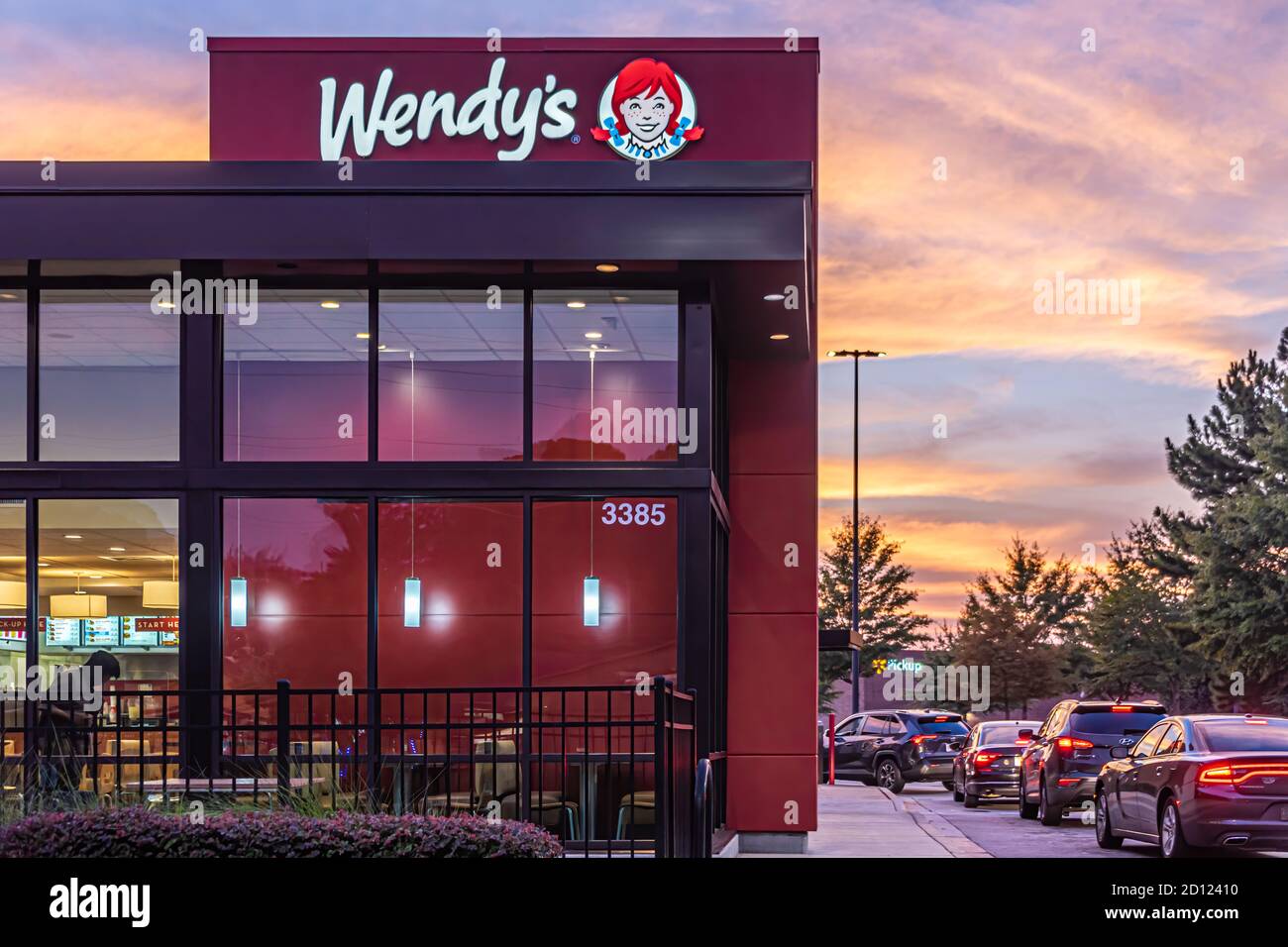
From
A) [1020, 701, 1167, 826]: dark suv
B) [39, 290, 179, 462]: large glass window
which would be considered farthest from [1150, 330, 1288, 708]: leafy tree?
[39, 290, 179, 462]: large glass window

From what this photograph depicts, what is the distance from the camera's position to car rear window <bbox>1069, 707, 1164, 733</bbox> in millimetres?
23703

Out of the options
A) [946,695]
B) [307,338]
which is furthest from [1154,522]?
[307,338]

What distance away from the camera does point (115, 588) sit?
48.1 feet

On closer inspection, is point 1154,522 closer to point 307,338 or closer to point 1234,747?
point 1234,747

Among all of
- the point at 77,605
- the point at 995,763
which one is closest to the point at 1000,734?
the point at 995,763

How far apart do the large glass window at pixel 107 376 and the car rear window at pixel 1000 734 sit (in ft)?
61.0

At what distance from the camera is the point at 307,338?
15031mm

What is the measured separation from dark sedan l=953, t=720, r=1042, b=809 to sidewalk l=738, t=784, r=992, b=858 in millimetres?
1039

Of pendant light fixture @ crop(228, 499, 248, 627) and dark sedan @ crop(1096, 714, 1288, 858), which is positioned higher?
pendant light fixture @ crop(228, 499, 248, 627)

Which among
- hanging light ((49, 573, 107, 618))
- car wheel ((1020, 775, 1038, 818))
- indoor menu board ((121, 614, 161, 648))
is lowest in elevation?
car wheel ((1020, 775, 1038, 818))

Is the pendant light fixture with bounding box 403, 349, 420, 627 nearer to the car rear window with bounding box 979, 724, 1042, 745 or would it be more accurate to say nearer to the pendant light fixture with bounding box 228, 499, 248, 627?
the pendant light fixture with bounding box 228, 499, 248, 627

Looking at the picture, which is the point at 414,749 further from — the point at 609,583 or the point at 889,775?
the point at 889,775

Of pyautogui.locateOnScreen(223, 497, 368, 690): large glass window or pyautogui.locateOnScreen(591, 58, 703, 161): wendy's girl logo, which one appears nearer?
pyautogui.locateOnScreen(223, 497, 368, 690): large glass window

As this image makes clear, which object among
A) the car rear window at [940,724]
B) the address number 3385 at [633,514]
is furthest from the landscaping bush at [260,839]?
the car rear window at [940,724]
